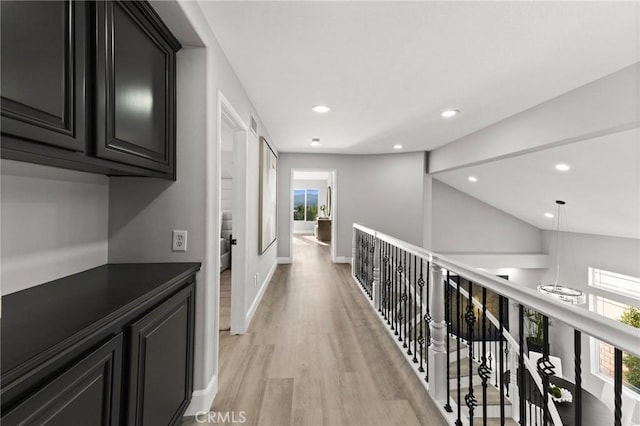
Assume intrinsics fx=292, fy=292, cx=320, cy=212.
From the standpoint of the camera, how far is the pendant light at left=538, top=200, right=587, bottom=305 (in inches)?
183

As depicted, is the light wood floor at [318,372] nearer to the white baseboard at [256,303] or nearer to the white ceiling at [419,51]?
the white baseboard at [256,303]

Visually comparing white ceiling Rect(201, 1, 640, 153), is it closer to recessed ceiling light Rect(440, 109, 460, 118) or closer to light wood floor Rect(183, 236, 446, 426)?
recessed ceiling light Rect(440, 109, 460, 118)

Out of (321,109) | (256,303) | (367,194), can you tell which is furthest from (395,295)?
(367,194)

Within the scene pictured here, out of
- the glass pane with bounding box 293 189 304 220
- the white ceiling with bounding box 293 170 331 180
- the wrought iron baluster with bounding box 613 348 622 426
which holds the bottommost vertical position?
the wrought iron baluster with bounding box 613 348 622 426

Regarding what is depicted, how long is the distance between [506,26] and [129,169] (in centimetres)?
225

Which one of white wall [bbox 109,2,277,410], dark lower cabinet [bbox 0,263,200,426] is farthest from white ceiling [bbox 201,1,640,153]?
dark lower cabinet [bbox 0,263,200,426]

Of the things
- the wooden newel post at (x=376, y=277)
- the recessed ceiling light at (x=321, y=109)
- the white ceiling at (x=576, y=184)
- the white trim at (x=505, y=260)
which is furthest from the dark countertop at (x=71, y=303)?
the white trim at (x=505, y=260)

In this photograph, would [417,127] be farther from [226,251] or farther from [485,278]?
[226,251]

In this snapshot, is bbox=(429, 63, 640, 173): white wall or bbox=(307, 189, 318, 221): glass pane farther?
bbox=(307, 189, 318, 221): glass pane

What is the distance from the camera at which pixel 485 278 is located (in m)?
1.35

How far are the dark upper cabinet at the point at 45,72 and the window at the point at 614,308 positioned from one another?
24.7ft

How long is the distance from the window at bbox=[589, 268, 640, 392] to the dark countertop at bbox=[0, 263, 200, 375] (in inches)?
281

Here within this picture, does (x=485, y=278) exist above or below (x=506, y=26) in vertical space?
below

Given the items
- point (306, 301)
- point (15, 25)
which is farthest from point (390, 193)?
Result: point (15, 25)
